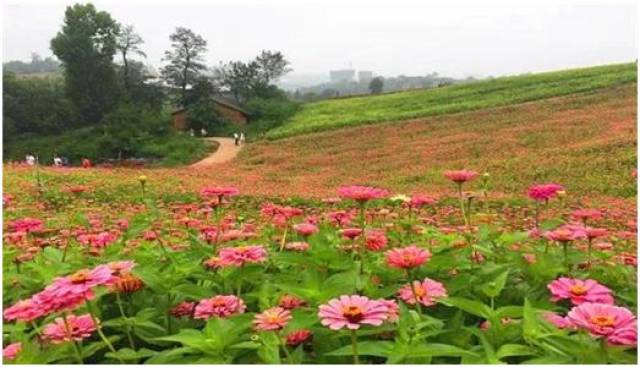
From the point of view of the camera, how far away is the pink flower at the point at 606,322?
1.10m

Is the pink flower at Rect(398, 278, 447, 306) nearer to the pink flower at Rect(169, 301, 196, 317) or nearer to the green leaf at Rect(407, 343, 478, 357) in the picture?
the green leaf at Rect(407, 343, 478, 357)

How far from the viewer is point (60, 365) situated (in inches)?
48.3

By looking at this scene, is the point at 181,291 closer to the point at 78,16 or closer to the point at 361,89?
the point at 78,16

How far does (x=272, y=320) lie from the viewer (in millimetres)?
1238

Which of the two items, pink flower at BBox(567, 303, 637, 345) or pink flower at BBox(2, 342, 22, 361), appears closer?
pink flower at BBox(567, 303, 637, 345)

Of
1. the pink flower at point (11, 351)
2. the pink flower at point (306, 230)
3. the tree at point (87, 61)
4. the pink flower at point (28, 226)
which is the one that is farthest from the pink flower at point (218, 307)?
the tree at point (87, 61)

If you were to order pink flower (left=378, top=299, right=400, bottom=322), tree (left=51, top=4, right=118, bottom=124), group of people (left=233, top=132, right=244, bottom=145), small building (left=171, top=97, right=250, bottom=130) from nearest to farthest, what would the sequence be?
pink flower (left=378, top=299, right=400, bottom=322), group of people (left=233, top=132, right=244, bottom=145), tree (left=51, top=4, right=118, bottom=124), small building (left=171, top=97, right=250, bottom=130)

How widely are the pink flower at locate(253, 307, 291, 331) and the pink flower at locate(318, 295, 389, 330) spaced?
9 centimetres

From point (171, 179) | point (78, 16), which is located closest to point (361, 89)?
point (78, 16)

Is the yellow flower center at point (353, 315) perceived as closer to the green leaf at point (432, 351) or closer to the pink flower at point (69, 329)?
the green leaf at point (432, 351)

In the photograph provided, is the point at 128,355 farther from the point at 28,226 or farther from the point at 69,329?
the point at 28,226

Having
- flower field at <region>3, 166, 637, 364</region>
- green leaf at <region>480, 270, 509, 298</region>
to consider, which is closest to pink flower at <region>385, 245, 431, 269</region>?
flower field at <region>3, 166, 637, 364</region>

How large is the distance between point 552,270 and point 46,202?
835 centimetres

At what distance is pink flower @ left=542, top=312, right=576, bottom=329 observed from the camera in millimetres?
1266
